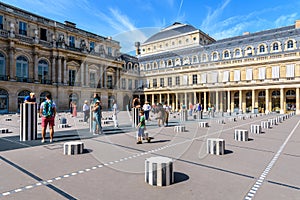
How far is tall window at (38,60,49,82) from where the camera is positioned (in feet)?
114

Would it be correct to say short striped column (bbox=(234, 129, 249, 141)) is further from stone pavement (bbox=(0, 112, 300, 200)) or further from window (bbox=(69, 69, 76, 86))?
window (bbox=(69, 69, 76, 86))

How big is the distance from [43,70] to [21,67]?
3.72 m

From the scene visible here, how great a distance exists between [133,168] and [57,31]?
4007 cm

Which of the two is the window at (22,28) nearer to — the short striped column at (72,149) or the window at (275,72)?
the short striped column at (72,149)

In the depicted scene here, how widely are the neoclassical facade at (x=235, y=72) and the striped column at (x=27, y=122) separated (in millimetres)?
22342

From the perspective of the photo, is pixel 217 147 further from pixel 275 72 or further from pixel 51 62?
pixel 275 72

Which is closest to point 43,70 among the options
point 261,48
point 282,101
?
point 261,48

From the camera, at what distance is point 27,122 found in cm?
855

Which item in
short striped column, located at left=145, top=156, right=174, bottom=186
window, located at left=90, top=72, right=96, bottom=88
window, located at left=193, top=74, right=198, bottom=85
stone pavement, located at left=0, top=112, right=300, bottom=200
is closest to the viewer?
stone pavement, located at left=0, top=112, right=300, bottom=200

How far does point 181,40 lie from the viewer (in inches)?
2258

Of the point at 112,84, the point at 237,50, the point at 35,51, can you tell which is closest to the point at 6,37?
the point at 35,51

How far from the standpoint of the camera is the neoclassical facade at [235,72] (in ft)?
119

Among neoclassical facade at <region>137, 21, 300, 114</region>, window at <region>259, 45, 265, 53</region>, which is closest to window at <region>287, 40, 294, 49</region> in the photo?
neoclassical facade at <region>137, 21, 300, 114</region>

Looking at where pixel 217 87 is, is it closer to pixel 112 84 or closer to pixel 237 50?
pixel 237 50
